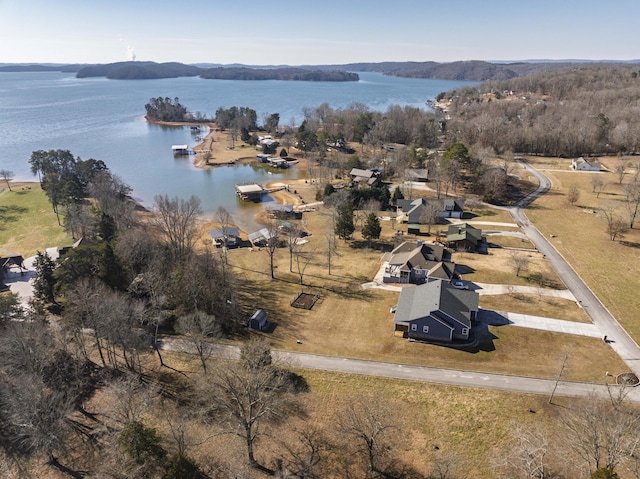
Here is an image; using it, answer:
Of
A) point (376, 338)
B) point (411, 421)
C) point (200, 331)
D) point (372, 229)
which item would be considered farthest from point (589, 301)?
point (200, 331)

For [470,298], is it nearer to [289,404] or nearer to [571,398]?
[571,398]

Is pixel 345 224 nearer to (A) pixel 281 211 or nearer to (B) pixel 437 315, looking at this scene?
(A) pixel 281 211

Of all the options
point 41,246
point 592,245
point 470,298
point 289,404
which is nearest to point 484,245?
point 592,245

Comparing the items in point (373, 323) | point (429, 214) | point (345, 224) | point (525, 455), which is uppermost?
point (429, 214)

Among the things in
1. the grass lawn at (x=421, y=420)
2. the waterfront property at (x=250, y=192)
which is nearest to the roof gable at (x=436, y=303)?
the grass lawn at (x=421, y=420)

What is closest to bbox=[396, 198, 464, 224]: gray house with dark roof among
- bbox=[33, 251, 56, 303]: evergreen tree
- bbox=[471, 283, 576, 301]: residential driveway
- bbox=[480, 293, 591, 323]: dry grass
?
bbox=[471, 283, 576, 301]: residential driveway

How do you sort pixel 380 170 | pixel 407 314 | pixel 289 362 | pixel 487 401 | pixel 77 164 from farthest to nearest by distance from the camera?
pixel 380 170 < pixel 77 164 < pixel 407 314 < pixel 289 362 < pixel 487 401
